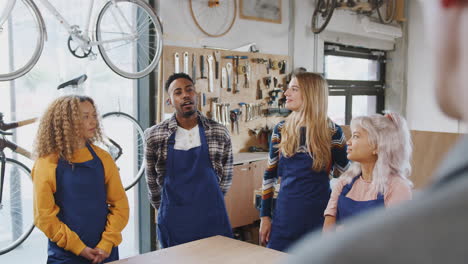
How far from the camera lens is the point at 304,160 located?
2.62 meters

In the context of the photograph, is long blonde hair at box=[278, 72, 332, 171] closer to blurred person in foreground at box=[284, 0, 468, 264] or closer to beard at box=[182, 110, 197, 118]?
beard at box=[182, 110, 197, 118]

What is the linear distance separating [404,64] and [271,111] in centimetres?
336

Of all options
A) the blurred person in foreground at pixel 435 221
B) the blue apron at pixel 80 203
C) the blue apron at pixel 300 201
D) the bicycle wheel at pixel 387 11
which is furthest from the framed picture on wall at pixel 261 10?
the blurred person in foreground at pixel 435 221

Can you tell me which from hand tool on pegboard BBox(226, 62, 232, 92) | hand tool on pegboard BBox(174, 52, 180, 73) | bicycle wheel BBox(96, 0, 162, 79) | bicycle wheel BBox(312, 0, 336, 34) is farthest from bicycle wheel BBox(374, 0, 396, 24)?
bicycle wheel BBox(96, 0, 162, 79)

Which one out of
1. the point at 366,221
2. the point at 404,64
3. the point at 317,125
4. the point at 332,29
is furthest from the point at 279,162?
the point at 404,64

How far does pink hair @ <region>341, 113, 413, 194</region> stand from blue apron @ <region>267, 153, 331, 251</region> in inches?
11.5

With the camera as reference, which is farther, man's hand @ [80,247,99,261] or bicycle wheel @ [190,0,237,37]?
bicycle wheel @ [190,0,237,37]

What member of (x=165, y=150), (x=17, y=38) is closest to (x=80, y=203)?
(x=165, y=150)

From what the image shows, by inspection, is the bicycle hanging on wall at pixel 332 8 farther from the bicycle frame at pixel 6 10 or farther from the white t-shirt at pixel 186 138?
the bicycle frame at pixel 6 10

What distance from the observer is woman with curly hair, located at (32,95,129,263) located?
90.4 inches

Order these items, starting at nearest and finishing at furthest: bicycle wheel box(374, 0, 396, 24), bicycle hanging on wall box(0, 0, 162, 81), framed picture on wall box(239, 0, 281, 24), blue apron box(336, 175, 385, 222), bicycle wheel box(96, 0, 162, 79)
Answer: blue apron box(336, 175, 385, 222), bicycle hanging on wall box(0, 0, 162, 81), bicycle wheel box(96, 0, 162, 79), framed picture on wall box(239, 0, 281, 24), bicycle wheel box(374, 0, 396, 24)

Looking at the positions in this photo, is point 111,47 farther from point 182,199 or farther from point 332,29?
point 332,29

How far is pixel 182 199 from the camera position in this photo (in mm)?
2801

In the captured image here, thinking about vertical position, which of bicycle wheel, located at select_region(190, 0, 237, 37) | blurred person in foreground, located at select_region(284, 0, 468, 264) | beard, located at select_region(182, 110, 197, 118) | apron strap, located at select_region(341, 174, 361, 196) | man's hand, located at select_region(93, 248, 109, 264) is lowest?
man's hand, located at select_region(93, 248, 109, 264)
